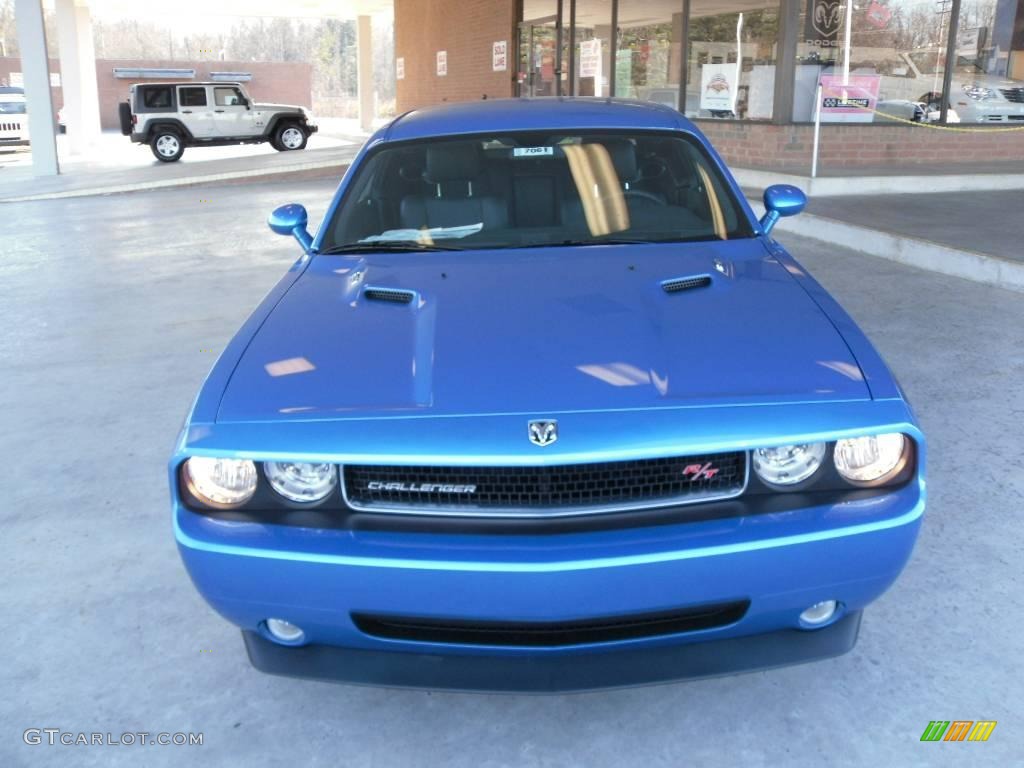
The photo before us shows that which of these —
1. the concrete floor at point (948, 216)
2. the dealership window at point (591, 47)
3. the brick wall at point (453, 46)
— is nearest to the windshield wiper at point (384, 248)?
the concrete floor at point (948, 216)

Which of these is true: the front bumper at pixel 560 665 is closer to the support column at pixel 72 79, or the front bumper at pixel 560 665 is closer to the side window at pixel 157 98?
the side window at pixel 157 98

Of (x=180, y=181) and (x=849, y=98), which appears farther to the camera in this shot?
(x=180, y=181)

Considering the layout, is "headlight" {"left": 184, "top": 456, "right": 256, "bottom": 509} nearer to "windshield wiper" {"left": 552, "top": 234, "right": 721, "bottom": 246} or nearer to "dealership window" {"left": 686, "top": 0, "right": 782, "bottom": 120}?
"windshield wiper" {"left": 552, "top": 234, "right": 721, "bottom": 246}

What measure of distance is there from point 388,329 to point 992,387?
130 inches

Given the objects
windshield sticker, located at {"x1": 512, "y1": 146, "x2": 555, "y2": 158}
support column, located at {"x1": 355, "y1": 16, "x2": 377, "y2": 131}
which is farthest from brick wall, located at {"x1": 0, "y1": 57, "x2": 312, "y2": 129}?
windshield sticker, located at {"x1": 512, "y1": 146, "x2": 555, "y2": 158}

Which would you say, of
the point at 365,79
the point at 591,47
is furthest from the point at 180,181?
the point at 365,79

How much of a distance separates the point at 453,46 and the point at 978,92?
1289 cm

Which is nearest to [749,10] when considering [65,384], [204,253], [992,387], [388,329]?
[204,253]

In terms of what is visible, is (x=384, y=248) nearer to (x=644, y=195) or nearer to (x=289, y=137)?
(x=644, y=195)

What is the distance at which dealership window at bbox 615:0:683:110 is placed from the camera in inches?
544

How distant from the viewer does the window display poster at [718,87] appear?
12727mm

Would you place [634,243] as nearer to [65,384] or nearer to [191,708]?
[191,708]

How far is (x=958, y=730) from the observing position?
86.4 inches

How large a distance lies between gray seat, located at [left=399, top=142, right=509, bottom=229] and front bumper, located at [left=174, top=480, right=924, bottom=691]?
158 centimetres
